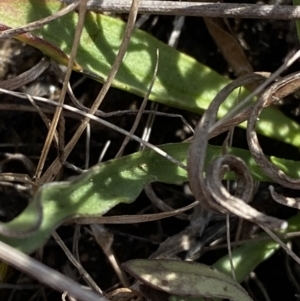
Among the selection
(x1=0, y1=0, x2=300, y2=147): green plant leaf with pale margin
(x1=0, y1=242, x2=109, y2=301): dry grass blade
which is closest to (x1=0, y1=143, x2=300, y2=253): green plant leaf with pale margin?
(x1=0, y1=242, x2=109, y2=301): dry grass blade

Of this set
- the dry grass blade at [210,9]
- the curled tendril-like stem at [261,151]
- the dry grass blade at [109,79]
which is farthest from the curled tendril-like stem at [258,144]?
the dry grass blade at [109,79]

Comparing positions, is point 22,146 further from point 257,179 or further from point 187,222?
point 257,179

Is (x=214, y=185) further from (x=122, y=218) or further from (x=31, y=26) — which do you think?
(x=31, y=26)

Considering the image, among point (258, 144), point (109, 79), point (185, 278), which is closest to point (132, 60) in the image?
point (109, 79)

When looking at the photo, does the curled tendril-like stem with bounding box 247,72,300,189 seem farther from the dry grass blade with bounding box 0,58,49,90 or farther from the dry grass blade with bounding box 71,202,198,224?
the dry grass blade with bounding box 0,58,49,90

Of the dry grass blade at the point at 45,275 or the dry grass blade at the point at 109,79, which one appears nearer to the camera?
the dry grass blade at the point at 45,275

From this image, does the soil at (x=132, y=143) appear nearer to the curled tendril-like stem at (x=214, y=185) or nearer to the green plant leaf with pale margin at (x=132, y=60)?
the green plant leaf with pale margin at (x=132, y=60)
